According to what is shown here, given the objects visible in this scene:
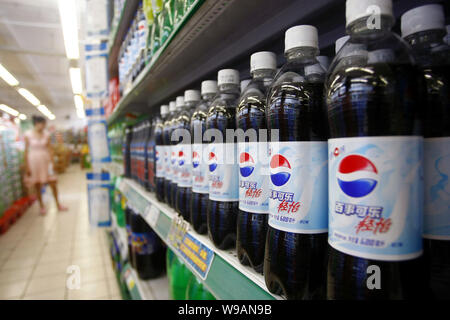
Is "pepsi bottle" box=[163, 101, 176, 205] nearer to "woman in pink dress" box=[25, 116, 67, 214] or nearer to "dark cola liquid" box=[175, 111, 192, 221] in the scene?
A: "dark cola liquid" box=[175, 111, 192, 221]

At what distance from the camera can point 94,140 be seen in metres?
2.97

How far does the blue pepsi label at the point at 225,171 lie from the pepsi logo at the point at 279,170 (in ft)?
0.78

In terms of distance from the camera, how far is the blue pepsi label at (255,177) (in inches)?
25.8

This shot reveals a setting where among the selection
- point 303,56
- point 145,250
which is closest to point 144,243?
point 145,250

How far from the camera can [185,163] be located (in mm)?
1065

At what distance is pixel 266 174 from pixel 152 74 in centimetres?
93

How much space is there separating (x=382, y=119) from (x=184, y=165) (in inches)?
31.2

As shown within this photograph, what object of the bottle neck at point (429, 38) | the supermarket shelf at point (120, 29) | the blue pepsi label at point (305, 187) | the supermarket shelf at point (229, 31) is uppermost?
the supermarket shelf at point (120, 29)

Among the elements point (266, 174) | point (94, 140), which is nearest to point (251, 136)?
point (266, 174)

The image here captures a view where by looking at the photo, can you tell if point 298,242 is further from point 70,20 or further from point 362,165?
point 70,20

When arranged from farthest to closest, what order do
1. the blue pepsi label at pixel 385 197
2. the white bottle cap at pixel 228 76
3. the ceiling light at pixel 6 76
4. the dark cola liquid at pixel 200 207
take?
the ceiling light at pixel 6 76, the dark cola liquid at pixel 200 207, the white bottle cap at pixel 228 76, the blue pepsi label at pixel 385 197

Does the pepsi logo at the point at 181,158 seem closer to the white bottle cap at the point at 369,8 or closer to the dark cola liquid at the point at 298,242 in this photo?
the dark cola liquid at the point at 298,242

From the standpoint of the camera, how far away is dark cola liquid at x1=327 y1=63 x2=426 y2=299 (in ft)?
1.31

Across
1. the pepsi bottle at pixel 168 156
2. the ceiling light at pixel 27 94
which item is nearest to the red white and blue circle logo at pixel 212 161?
the pepsi bottle at pixel 168 156
